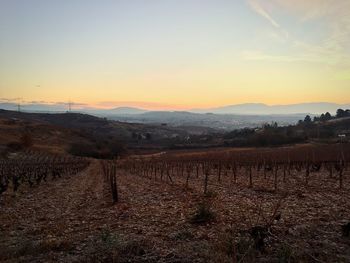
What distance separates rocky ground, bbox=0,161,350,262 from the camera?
11258 mm

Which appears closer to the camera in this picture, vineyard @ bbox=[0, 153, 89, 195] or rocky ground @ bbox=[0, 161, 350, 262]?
rocky ground @ bbox=[0, 161, 350, 262]

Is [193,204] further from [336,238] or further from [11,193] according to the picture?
[11,193]

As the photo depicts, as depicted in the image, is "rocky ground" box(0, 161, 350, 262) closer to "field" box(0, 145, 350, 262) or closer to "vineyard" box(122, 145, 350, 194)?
"field" box(0, 145, 350, 262)

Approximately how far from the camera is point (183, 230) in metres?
14.7

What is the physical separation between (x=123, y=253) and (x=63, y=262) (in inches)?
62.8

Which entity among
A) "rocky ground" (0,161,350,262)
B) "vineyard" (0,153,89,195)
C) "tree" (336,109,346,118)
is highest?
"tree" (336,109,346,118)

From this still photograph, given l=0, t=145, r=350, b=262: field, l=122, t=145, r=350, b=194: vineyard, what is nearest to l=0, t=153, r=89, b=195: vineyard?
l=122, t=145, r=350, b=194: vineyard

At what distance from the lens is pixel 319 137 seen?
129875 millimetres

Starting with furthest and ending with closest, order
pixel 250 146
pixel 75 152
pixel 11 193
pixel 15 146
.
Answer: pixel 75 152 → pixel 250 146 → pixel 15 146 → pixel 11 193

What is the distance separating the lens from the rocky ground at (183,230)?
11.3 m

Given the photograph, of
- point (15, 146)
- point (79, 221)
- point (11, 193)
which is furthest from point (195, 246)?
point (15, 146)

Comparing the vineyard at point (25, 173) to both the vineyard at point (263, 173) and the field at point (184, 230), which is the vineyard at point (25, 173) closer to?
the vineyard at point (263, 173)

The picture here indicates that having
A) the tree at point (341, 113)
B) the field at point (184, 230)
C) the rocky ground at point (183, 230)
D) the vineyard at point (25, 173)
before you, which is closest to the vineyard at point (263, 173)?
the field at point (184, 230)

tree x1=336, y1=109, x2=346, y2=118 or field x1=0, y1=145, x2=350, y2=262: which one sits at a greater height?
tree x1=336, y1=109, x2=346, y2=118
